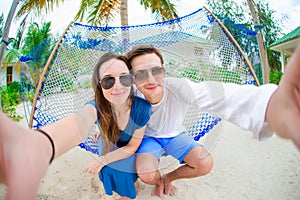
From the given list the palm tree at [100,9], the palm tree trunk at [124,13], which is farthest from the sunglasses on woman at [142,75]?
the palm tree at [100,9]

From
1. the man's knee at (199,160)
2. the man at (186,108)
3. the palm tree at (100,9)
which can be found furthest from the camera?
the palm tree at (100,9)

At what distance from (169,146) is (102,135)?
0.30 metres

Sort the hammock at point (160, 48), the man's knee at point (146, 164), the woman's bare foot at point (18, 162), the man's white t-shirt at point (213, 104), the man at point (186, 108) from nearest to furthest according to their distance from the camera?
the woman's bare foot at point (18, 162), the man at point (186, 108), the man's white t-shirt at point (213, 104), the man's knee at point (146, 164), the hammock at point (160, 48)

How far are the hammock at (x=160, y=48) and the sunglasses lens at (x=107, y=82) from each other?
1.61 feet

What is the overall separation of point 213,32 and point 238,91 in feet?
4.95

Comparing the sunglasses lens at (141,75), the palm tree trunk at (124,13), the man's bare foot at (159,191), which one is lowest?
the man's bare foot at (159,191)

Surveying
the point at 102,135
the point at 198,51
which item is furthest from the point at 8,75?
the point at 102,135

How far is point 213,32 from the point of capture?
198cm

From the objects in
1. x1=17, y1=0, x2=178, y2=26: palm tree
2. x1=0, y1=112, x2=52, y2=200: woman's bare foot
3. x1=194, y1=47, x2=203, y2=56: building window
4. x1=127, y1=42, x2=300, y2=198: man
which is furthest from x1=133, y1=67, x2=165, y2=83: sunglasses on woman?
x1=17, y1=0, x2=178, y2=26: palm tree

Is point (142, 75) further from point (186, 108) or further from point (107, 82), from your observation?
point (186, 108)

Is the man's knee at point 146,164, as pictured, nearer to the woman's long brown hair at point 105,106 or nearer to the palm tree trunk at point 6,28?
the woman's long brown hair at point 105,106

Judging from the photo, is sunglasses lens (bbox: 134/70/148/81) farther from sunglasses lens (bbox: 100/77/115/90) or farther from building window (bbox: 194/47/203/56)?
building window (bbox: 194/47/203/56)

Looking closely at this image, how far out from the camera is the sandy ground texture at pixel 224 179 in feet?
4.43

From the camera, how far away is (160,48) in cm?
144
